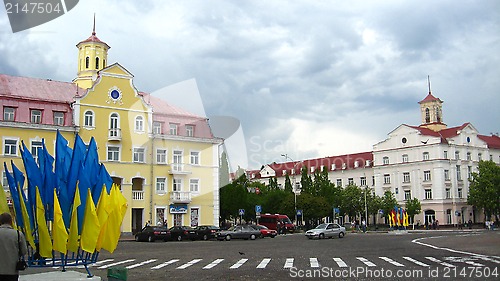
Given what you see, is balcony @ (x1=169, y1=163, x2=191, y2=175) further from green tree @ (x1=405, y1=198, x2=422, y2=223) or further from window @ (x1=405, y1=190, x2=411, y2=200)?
window @ (x1=405, y1=190, x2=411, y2=200)

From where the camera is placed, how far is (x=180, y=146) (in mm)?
53656

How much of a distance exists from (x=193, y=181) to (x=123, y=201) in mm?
40978

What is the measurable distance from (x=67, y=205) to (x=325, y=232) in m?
35.0

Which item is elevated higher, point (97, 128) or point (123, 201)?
point (97, 128)

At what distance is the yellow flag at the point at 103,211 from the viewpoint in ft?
40.4

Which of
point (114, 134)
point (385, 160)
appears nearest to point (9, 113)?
point (114, 134)

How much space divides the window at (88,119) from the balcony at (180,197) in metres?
10.4

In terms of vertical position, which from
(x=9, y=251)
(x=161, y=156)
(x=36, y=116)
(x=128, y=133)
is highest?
(x=36, y=116)

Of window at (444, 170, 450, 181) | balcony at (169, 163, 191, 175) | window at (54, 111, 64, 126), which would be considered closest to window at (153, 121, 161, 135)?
balcony at (169, 163, 191, 175)

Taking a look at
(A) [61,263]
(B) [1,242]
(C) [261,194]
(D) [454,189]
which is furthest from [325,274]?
(D) [454,189]

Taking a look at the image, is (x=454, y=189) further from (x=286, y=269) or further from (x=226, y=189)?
(x=286, y=269)

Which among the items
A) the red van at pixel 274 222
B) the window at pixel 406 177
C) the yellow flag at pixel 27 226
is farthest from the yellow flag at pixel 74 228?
the window at pixel 406 177

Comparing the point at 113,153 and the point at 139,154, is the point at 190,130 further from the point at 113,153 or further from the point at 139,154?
the point at 113,153

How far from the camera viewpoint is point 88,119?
4816 cm
